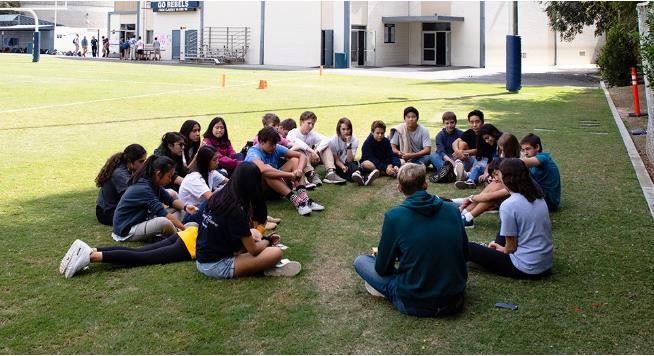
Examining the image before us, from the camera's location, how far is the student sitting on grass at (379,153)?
10.9 metres

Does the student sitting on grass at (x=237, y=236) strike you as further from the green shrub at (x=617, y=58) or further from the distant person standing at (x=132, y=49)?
the distant person standing at (x=132, y=49)

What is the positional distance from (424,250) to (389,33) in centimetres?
5063

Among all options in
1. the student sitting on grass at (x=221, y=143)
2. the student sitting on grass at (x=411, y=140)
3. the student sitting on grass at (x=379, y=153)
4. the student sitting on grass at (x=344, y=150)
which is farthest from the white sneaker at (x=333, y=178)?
the student sitting on grass at (x=221, y=143)

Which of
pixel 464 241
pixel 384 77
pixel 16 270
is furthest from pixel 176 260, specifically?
pixel 384 77

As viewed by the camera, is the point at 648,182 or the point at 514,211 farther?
the point at 648,182

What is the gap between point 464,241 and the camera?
559cm

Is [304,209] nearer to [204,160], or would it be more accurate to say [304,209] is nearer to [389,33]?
[204,160]

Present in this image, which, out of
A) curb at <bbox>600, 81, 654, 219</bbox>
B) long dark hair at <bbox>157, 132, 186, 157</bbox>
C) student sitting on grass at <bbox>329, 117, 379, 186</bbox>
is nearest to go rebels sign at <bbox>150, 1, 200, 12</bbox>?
curb at <bbox>600, 81, 654, 219</bbox>

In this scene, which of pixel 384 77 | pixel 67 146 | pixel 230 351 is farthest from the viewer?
pixel 384 77

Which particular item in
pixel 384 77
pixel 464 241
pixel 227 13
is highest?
pixel 227 13

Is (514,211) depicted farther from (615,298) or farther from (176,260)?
(176,260)

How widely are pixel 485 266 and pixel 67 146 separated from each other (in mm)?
9601

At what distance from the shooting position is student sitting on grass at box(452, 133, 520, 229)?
7.87 metres

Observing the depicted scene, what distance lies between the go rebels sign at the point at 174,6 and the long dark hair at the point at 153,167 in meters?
52.3
